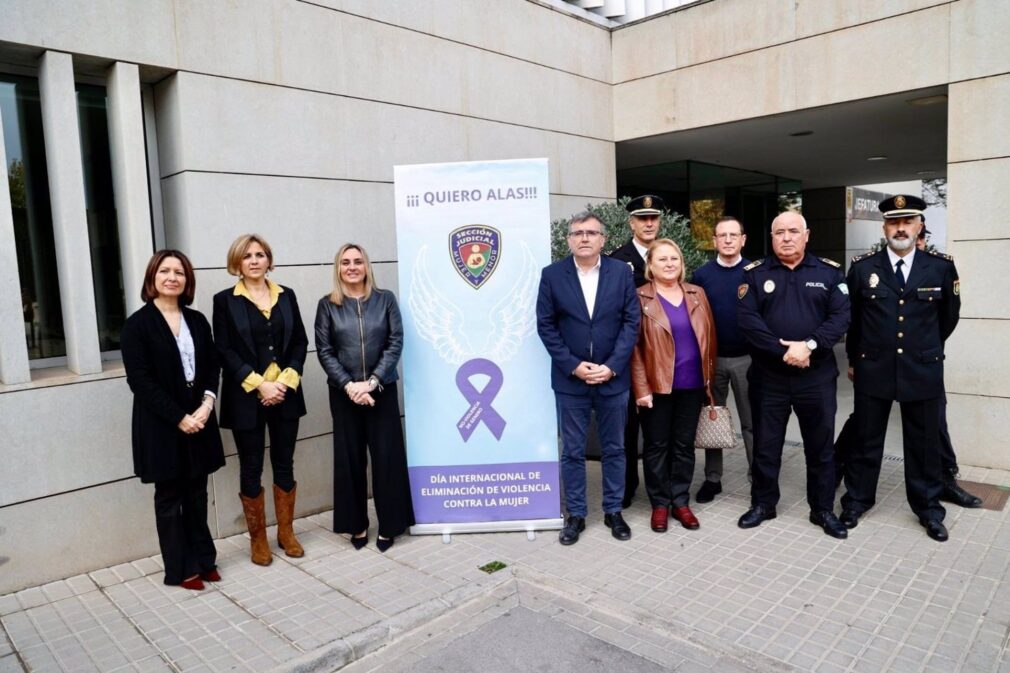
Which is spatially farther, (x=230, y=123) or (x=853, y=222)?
(x=853, y=222)

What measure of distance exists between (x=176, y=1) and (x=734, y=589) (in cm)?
503

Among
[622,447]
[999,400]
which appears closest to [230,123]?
[622,447]

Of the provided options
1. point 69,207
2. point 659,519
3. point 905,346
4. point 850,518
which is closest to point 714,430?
point 659,519

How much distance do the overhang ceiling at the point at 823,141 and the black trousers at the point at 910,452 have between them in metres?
3.13

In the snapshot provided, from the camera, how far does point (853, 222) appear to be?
17141 mm

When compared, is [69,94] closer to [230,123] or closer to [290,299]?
[230,123]

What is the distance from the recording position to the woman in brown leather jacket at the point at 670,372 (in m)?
4.73

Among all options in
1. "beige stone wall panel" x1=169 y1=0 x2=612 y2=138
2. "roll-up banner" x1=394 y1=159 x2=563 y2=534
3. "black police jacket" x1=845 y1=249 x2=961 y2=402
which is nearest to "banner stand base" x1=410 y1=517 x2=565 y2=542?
"roll-up banner" x1=394 y1=159 x2=563 y2=534

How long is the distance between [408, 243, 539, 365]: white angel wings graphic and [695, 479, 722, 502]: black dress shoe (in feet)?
6.22

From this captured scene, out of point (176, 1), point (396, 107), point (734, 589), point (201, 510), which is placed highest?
point (176, 1)

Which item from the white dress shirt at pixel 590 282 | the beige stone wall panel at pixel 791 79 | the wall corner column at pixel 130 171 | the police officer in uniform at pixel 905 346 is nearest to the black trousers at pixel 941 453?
the police officer in uniform at pixel 905 346

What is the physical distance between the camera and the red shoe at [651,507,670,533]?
4.84 metres

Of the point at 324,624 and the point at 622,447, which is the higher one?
the point at 622,447

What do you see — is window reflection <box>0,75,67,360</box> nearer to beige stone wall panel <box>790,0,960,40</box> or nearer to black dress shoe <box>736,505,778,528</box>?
black dress shoe <box>736,505,778,528</box>
